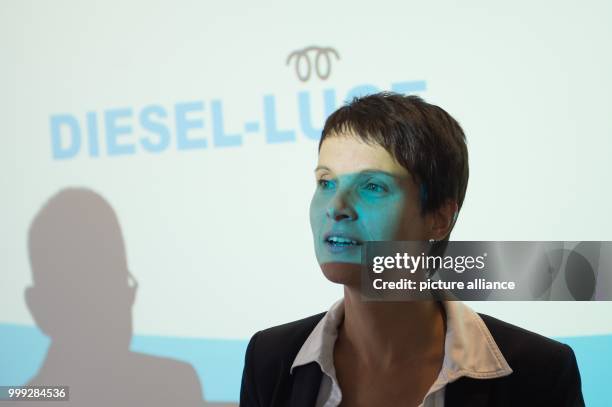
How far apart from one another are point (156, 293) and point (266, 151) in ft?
1.54

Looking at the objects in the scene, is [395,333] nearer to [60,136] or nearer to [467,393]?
[467,393]

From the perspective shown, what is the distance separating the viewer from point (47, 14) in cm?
230

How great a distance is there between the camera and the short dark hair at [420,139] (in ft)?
4.81

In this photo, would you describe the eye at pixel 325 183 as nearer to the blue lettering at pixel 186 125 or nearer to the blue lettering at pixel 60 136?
the blue lettering at pixel 186 125

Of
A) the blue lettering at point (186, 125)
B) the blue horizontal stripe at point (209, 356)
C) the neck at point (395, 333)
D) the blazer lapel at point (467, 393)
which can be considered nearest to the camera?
the blazer lapel at point (467, 393)

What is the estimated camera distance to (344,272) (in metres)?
1.54

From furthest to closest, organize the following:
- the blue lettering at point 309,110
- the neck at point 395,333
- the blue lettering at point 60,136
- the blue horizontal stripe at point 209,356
A: the blue lettering at point 60,136 < the blue lettering at point 309,110 < the blue horizontal stripe at point 209,356 < the neck at point 395,333

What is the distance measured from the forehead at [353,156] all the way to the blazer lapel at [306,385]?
1.23 feet

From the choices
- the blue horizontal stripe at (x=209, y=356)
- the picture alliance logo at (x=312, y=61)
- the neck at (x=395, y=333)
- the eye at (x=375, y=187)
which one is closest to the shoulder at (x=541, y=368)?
the neck at (x=395, y=333)

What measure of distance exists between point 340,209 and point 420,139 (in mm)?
227

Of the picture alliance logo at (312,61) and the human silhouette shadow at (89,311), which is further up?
the picture alliance logo at (312,61)

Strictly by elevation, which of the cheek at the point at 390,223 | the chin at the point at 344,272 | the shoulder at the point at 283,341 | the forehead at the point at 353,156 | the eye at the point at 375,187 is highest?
the forehead at the point at 353,156

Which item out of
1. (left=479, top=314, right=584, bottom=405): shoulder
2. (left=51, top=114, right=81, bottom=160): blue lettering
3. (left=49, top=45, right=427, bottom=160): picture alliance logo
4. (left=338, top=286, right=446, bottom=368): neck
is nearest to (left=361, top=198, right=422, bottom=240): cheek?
(left=338, top=286, right=446, bottom=368): neck

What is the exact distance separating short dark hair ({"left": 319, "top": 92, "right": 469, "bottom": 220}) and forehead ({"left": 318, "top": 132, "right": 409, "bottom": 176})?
13 millimetres
